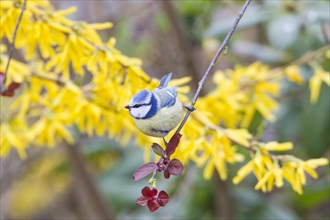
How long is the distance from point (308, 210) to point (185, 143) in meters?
0.71

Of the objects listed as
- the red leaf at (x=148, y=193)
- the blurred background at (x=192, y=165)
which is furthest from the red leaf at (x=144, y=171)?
the blurred background at (x=192, y=165)

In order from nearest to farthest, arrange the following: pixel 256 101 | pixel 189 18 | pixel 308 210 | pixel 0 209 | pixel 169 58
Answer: pixel 256 101 → pixel 189 18 → pixel 308 210 → pixel 169 58 → pixel 0 209

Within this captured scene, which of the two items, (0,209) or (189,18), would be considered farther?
(0,209)

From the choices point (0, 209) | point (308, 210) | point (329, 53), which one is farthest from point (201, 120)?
point (0, 209)

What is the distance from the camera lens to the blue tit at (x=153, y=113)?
18.2 inches

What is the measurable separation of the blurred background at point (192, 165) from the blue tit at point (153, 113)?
1.64ft

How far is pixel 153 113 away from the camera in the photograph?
1.53ft

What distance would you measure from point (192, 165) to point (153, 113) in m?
0.79

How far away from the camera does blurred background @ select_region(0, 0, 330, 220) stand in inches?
41.1

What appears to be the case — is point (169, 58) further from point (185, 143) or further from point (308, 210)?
point (185, 143)

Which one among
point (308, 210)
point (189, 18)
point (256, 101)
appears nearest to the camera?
point (256, 101)

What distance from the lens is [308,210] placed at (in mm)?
1279

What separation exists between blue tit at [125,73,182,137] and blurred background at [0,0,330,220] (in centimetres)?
50

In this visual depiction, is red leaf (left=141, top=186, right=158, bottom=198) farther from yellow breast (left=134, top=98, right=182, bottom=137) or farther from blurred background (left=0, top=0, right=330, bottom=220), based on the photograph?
blurred background (left=0, top=0, right=330, bottom=220)
